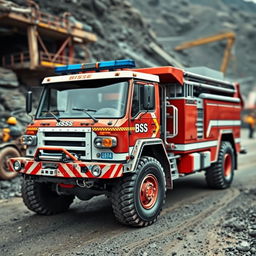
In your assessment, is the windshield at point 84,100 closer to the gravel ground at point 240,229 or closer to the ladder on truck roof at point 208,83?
the ladder on truck roof at point 208,83

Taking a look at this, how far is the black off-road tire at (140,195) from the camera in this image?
221 inches

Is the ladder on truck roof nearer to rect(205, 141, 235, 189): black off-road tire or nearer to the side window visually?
rect(205, 141, 235, 189): black off-road tire

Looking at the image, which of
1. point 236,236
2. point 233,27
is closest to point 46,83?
point 236,236

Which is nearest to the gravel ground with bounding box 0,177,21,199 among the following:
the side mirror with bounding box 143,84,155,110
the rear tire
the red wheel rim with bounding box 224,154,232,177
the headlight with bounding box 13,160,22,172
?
the rear tire

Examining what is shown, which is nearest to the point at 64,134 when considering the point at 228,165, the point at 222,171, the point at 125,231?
the point at 125,231

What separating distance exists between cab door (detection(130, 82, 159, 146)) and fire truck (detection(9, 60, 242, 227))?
17mm

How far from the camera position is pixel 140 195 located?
5930mm

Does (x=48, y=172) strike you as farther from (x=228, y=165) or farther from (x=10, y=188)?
(x=228, y=165)

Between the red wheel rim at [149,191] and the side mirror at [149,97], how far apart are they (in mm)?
1242

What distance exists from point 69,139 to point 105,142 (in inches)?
28.8

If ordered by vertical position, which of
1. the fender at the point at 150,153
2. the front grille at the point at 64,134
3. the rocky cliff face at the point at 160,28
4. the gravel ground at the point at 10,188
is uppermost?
the rocky cliff face at the point at 160,28

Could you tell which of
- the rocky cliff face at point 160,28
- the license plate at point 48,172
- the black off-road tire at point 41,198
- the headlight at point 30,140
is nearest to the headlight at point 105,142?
the license plate at point 48,172

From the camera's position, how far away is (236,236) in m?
5.56

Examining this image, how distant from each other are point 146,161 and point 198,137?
2.38 m
